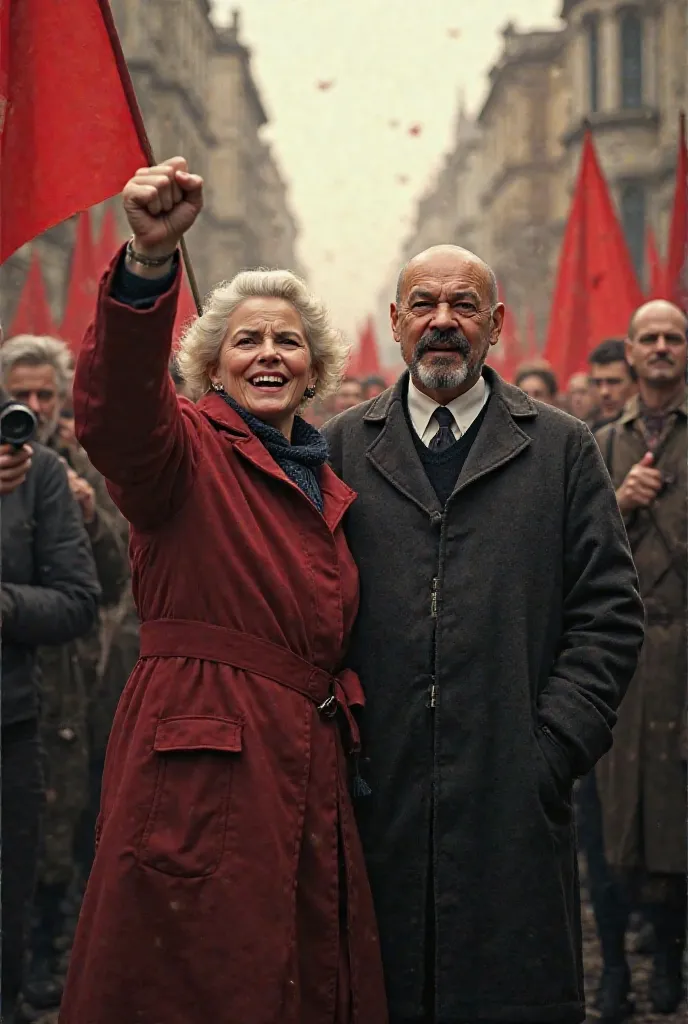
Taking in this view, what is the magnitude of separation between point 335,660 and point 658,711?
240 centimetres

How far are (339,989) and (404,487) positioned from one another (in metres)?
1.06

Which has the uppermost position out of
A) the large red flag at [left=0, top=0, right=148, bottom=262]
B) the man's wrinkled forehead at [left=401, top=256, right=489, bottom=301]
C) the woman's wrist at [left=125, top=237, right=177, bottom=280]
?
the large red flag at [left=0, top=0, right=148, bottom=262]

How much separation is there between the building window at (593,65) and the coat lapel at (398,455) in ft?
141

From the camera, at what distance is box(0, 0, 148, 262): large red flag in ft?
12.9

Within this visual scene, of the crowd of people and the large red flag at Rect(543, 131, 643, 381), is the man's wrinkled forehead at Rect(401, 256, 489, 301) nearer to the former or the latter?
the crowd of people

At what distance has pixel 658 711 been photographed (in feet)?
16.1

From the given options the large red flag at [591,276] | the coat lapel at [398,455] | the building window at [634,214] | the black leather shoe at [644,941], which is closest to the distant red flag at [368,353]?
the large red flag at [591,276]

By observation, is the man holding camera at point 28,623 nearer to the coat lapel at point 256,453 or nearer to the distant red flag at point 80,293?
the coat lapel at point 256,453

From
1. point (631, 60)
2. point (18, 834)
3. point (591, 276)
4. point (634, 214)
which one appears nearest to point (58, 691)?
point (18, 834)

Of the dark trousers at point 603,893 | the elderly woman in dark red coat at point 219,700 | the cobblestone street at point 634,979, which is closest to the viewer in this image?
the elderly woman in dark red coat at point 219,700

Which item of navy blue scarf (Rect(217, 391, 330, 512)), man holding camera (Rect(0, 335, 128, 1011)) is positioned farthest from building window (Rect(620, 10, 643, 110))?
navy blue scarf (Rect(217, 391, 330, 512))

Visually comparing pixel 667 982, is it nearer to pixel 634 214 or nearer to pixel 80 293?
pixel 80 293

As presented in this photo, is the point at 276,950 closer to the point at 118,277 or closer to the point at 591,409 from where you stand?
the point at 118,277

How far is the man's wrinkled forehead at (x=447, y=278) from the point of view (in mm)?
3109
